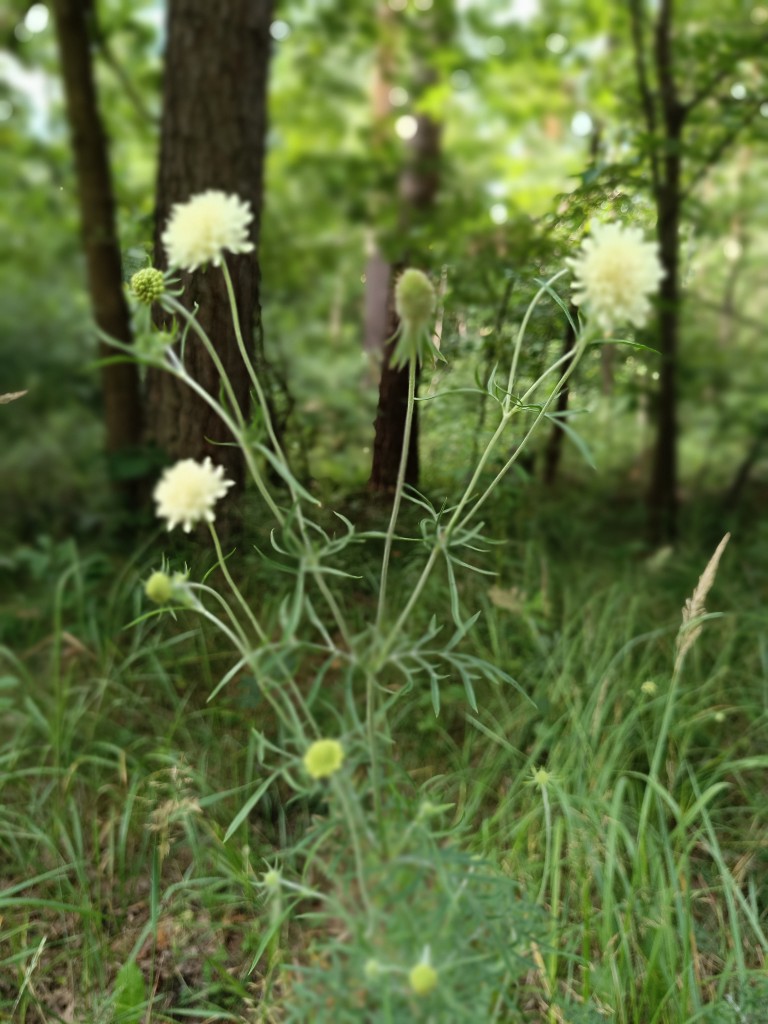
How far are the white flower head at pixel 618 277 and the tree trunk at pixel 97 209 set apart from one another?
3.01 m

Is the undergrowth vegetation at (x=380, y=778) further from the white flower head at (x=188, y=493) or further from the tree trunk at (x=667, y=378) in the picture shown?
the tree trunk at (x=667, y=378)

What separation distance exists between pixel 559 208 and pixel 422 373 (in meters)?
0.84

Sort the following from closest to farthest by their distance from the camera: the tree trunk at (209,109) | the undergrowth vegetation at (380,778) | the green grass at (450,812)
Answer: the undergrowth vegetation at (380,778) < the green grass at (450,812) < the tree trunk at (209,109)

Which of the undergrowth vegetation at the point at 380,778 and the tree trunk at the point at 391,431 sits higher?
the tree trunk at the point at 391,431

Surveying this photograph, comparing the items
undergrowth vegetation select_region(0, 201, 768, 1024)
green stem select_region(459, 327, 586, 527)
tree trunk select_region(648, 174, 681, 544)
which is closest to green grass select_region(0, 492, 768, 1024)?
undergrowth vegetation select_region(0, 201, 768, 1024)

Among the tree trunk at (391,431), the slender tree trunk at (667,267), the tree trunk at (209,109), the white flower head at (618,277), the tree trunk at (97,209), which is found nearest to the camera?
the white flower head at (618,277)

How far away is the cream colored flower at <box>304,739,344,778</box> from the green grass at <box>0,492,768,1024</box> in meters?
0.20

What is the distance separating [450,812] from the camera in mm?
1829

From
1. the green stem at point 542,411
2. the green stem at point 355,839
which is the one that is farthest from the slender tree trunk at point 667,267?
the green stem at point 355,839

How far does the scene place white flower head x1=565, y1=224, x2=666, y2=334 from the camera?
943 mm

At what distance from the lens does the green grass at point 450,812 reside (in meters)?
1.50

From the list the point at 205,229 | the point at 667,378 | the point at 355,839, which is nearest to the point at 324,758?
Answer: the point at 355,839

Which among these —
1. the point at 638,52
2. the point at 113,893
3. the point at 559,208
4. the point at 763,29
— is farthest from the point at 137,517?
the point at 763,29

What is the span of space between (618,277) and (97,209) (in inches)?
131
